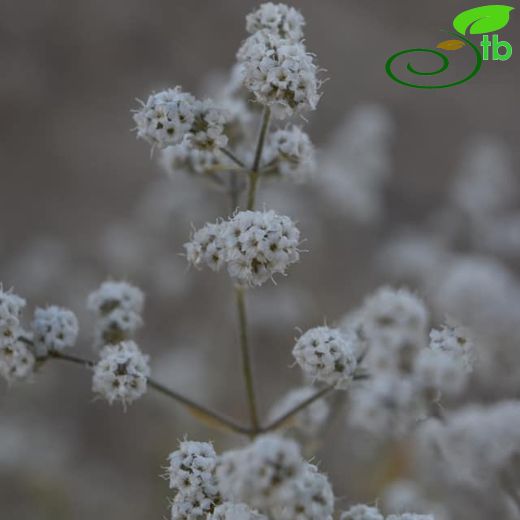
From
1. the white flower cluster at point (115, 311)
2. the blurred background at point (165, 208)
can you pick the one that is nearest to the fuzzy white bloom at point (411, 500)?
the blurred background at point (165, 208)

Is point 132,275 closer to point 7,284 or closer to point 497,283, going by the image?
point 7,284

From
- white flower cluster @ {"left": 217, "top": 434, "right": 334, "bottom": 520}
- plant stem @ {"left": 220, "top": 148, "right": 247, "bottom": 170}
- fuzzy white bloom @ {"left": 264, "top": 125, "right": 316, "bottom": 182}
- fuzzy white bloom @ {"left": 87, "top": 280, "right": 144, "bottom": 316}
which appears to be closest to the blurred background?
fuzzy white bloom @ {"left": 87, "top": 280, "right": 144, "bottom": 316}

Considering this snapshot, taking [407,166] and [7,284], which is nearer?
[7,284]

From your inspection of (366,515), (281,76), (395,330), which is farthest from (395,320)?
(281,76)

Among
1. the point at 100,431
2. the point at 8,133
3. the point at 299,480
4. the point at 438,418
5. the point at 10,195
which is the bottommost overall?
the point at 299,480

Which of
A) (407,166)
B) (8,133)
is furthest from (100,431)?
(407,166)

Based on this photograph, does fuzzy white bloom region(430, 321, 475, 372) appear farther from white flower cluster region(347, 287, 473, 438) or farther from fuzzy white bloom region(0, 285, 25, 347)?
fuzzy white bloom region(0, 285, 25, 347)

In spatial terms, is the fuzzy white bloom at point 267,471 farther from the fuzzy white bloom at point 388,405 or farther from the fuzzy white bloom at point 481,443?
the fuzzy white bloom at point 481,443

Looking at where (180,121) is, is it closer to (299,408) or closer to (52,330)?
(52,330)
